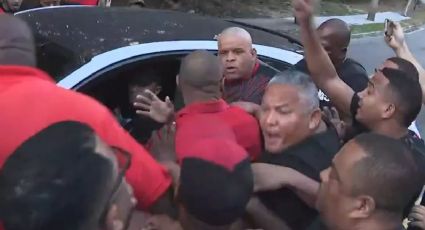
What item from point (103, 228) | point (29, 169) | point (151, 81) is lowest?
point (151, 81)

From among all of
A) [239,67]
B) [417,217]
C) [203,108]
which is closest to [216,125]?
[203,108]

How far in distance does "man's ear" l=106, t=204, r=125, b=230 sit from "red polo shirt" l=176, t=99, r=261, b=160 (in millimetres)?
718

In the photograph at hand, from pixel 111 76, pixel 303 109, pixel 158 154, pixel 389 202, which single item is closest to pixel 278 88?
pixel 303 109

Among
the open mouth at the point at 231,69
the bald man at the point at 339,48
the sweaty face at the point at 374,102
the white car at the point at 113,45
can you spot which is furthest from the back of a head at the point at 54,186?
the bald man at the point at 339,48

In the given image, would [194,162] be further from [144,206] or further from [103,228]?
[103,228]

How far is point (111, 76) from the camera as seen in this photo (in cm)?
400

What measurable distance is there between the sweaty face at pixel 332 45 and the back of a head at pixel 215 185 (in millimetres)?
2078

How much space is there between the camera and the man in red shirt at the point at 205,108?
2930 mm

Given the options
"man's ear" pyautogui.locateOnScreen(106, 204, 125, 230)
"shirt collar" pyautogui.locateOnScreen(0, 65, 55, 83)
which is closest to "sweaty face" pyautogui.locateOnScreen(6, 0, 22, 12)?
"shirt collar" pyautogui.locateOnScreen(0, 65, 55, 83)

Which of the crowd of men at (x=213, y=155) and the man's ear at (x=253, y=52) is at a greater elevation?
the crowd of men at (x=213, y=155)

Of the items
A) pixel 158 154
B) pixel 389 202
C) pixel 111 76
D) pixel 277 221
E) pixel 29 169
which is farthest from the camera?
pixel 111 76

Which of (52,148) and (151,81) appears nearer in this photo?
(52,148)

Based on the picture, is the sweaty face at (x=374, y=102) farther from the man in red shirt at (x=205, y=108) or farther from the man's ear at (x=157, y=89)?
the man's ear at (x=157, y=89)

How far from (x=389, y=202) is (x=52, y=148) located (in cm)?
109
